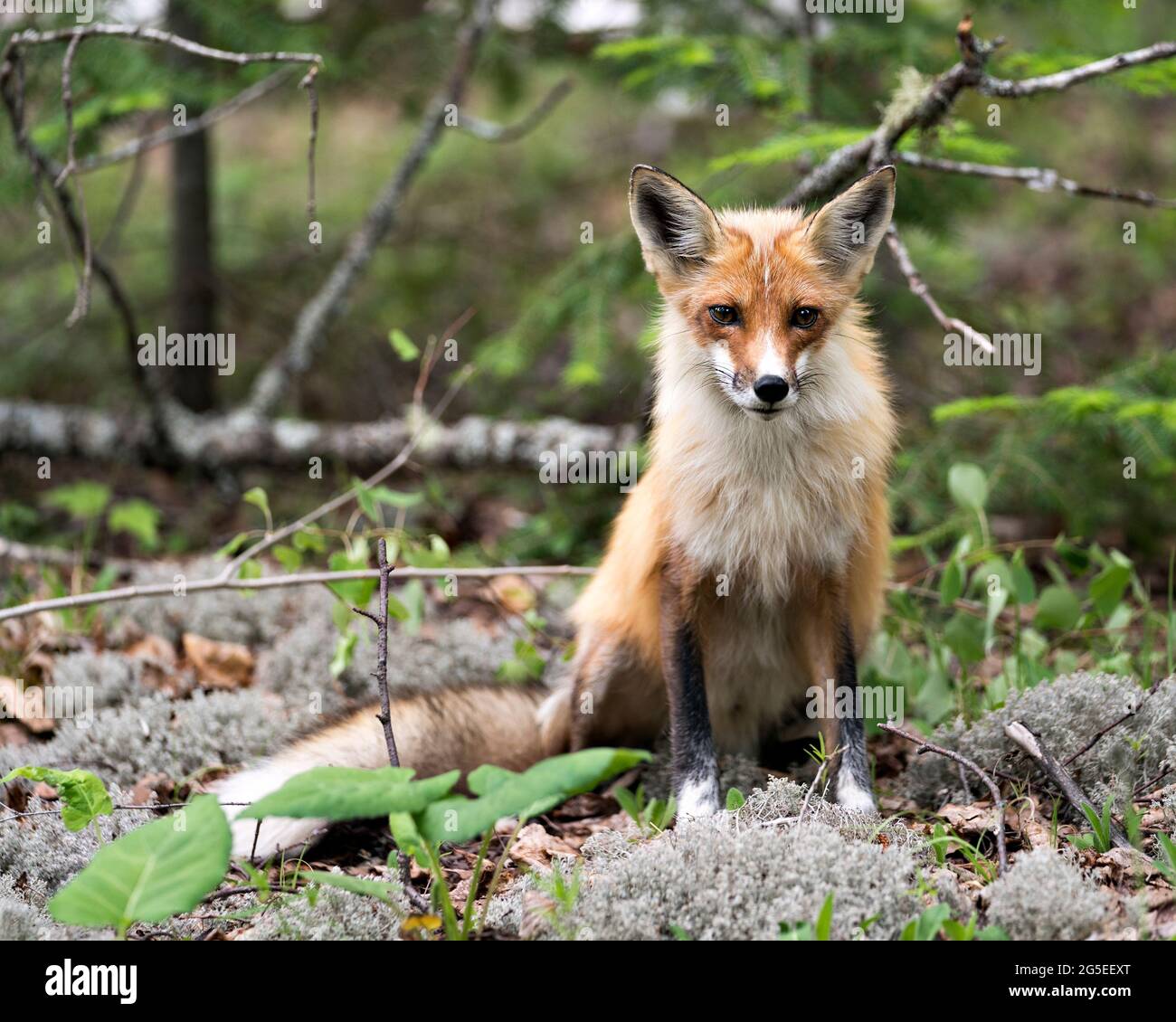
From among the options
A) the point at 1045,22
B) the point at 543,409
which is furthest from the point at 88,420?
the point at 1045,22

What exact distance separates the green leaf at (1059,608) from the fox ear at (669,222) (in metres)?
2.03

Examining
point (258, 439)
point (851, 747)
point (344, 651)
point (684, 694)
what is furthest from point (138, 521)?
point (851, 747)

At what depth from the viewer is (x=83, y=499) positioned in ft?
19.7

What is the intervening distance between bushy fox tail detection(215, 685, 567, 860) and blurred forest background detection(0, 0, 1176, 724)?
1.51 feet

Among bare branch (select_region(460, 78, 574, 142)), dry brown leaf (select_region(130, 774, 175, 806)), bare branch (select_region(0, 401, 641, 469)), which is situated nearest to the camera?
dry brown leaf (select_region(130, 774, 175, 806))

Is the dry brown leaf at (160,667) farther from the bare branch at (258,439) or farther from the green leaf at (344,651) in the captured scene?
the bare branch at (258,439)

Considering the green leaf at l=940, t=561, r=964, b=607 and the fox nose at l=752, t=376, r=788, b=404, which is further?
the green leaf at l=940, t=561, r=964, b=607

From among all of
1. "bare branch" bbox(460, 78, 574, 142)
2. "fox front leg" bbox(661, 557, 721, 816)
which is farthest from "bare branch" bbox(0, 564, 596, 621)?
"bare branch" bbox(460, 78, 574, 142)

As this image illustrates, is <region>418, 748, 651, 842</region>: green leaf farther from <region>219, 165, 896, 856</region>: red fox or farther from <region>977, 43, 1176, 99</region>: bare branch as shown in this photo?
<region>977, 43, 1176, 99</region>: bare branch

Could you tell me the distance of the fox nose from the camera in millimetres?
2973

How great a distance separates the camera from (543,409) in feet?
25.1
